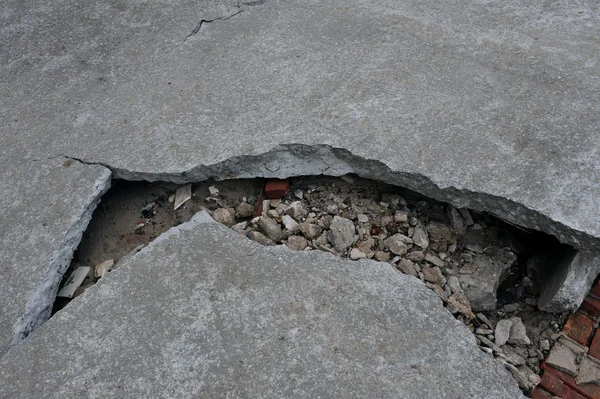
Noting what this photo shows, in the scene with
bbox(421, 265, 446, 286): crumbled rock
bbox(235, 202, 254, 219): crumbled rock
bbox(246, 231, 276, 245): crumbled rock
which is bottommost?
bbox(235, 202, 254, 219): crumbled rock

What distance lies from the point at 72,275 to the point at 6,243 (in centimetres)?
28

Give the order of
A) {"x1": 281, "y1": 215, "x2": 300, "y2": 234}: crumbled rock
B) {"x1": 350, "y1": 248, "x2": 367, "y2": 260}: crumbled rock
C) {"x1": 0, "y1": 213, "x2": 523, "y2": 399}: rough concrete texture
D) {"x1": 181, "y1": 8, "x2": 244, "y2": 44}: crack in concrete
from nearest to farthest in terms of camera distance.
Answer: {"x1": 0, "y1": 213, "x2": 523, "y2": 399}: rough concrete texture → {"x1": 350, "y1": 248, "x2": 367, "y2": 260}: crumbled rock → {"x1": 281, "y1": 215, "x2": 300, "y2": 234}: crumbled rock → {"x1": 181, "y1": 8, "x2": 244, "y2": 44}: crack in concrete

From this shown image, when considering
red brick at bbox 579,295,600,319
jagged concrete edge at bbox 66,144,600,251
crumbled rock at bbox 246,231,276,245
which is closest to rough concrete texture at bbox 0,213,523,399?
crumbled rock at bbox 246,231,276,245

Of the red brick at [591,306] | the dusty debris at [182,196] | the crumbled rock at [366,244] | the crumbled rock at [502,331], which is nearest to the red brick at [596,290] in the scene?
the red brick at [591,306]


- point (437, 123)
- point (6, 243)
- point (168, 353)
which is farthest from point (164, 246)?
point (437, 123)

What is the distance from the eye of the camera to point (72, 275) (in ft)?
7.62

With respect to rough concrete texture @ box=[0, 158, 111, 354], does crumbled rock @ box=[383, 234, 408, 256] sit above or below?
above

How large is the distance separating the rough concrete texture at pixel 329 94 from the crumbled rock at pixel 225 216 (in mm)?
159

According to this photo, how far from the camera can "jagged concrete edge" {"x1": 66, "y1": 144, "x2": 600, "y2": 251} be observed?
7.18ft

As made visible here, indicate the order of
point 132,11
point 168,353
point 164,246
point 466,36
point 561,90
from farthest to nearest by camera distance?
point 132,11 < point 466,36 < point 561,90 < point 164,246 < point 168,353

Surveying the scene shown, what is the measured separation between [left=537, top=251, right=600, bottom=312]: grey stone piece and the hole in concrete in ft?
0.22

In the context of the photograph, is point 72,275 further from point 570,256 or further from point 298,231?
point 570,256

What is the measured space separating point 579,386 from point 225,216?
5.06 feet

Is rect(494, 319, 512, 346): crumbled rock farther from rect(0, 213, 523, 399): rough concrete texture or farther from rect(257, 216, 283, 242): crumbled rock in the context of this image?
rect(257, 216, 283, 242): crumbled rock
